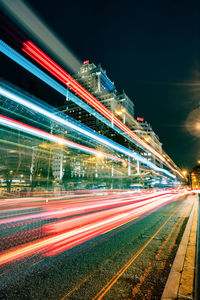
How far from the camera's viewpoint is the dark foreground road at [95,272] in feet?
9.01

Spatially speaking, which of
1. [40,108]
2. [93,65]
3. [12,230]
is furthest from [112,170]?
[93,65]

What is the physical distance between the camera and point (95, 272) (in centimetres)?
343

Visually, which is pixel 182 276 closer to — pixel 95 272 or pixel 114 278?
pixel 114 278

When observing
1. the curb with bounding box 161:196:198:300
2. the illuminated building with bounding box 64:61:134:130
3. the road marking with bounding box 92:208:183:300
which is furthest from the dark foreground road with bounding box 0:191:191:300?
the illuminated building with bounding box 64:61:134:130

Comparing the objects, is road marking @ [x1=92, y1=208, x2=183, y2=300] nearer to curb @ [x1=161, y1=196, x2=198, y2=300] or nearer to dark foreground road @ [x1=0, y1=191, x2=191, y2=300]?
dark foreground road @ [x1=0, y1=191, x2=191, y2=300]

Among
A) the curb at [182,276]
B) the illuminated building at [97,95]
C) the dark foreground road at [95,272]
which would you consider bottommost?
the dark foreground road at [95,272]

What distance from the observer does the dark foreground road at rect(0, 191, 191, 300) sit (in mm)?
2746

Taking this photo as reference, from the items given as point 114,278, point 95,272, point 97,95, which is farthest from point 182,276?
point 97,95

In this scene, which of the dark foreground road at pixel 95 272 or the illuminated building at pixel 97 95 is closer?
the dark foreground road at pixel 95 272

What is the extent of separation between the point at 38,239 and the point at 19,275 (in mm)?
2074

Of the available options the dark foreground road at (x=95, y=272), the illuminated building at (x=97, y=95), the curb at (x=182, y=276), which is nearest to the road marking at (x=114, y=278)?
the dark foreground road at (x=95, y=272)

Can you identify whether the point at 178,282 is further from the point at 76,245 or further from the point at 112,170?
the point at 112,170

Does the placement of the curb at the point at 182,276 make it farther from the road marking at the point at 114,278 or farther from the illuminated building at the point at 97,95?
the illuminated building at the point at 97,95

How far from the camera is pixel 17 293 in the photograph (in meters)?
2.73
